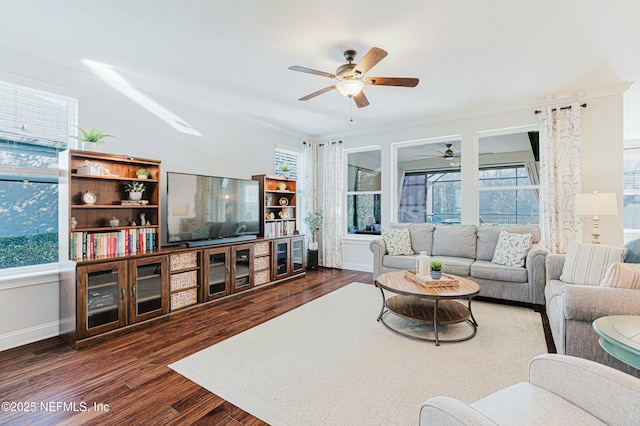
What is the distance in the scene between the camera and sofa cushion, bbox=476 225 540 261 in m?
4.20

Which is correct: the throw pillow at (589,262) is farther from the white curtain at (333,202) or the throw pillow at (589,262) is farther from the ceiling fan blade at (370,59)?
the white curtain at (333,202)

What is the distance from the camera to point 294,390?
6.77 ft

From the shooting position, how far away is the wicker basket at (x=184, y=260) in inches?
139

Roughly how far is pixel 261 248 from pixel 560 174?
444 cm

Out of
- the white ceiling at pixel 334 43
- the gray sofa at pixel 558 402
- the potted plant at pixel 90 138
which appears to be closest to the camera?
the gray sofa at pixel 558 402

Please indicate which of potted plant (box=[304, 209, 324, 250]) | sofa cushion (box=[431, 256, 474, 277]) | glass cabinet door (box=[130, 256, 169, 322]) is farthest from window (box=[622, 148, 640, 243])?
glass cabinet door (box=[130, 256, 169, 322])

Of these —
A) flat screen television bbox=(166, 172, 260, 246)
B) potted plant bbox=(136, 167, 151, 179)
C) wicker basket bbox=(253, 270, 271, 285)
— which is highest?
potted plant bbox=(136, 167, 151, 179)

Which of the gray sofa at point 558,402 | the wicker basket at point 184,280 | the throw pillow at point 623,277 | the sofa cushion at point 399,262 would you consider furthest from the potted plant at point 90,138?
the throw pillow at point 623,277

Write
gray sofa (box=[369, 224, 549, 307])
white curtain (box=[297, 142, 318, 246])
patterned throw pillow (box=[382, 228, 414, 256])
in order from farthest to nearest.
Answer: white curtain (box=[297, 142, 318, 246]) → patterned throw pillow (box=[382, 228, 414, 256]) → gray sofa (box=[369, 224, 549, 307])

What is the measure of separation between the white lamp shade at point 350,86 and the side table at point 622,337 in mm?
2517

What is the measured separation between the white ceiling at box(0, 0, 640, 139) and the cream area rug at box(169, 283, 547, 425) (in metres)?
2.77

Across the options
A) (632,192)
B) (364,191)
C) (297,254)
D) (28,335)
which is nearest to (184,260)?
(28,335)

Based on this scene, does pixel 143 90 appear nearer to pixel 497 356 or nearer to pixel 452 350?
pixel 452 350

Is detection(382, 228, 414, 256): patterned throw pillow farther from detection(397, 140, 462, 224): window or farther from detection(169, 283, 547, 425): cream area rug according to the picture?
detection(169, 283, 547, 425): cream area rug
